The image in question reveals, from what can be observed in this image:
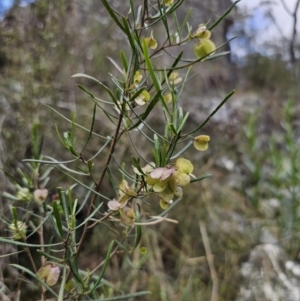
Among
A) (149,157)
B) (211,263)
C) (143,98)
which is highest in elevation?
(143,98)

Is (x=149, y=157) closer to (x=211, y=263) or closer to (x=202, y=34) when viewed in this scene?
(x=211, y=263)

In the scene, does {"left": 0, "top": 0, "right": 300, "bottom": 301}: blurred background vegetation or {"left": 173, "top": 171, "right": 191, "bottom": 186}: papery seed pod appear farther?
{"left": 0, "top": 0, "right": 300, "bottom": 301}: blurred background vegetation

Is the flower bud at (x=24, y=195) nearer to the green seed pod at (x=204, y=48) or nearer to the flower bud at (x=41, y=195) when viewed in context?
the flower bud at (x=41, y=195)

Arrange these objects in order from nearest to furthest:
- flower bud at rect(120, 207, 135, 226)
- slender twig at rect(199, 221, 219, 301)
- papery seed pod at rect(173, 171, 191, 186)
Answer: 1. papery seed pod at rect(173, 171, 191, 186)
2. flower bud at rect(120, 207, 135, 226)
3. slender twig at rect(199, 221, 219, 301)

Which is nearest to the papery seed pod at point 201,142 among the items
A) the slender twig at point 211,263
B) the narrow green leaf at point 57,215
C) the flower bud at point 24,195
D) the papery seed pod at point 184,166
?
the papery seed pod at point 184,166

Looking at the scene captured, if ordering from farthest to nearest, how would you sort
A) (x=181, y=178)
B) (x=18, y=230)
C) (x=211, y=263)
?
1. (x=211, y=263)
2. (x=18, y=230)
3. (x=181, y=178)

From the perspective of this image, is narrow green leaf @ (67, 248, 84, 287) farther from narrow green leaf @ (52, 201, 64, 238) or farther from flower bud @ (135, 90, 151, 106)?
flower bud @ (135, 90, 151, 106)

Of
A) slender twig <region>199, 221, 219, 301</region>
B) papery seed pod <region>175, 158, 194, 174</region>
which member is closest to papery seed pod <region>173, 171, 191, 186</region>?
papery seed pod <region>175, 158, 194, 174</region>

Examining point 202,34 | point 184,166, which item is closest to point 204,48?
point 202,34

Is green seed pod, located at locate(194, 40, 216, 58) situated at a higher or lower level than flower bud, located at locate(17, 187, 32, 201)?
higher

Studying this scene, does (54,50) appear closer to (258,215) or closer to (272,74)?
(258,215)

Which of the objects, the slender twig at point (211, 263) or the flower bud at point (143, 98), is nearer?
the flower bud at point (143, 98)

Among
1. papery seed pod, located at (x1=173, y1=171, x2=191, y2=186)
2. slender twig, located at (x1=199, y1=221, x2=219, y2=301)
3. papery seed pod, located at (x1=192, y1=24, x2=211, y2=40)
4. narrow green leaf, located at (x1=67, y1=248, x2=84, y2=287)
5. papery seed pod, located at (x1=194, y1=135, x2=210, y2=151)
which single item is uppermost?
papery seed pod, located at (x1=192, y1=24, x2=211, y2=40)

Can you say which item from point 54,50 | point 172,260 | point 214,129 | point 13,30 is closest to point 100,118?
point 54,50
